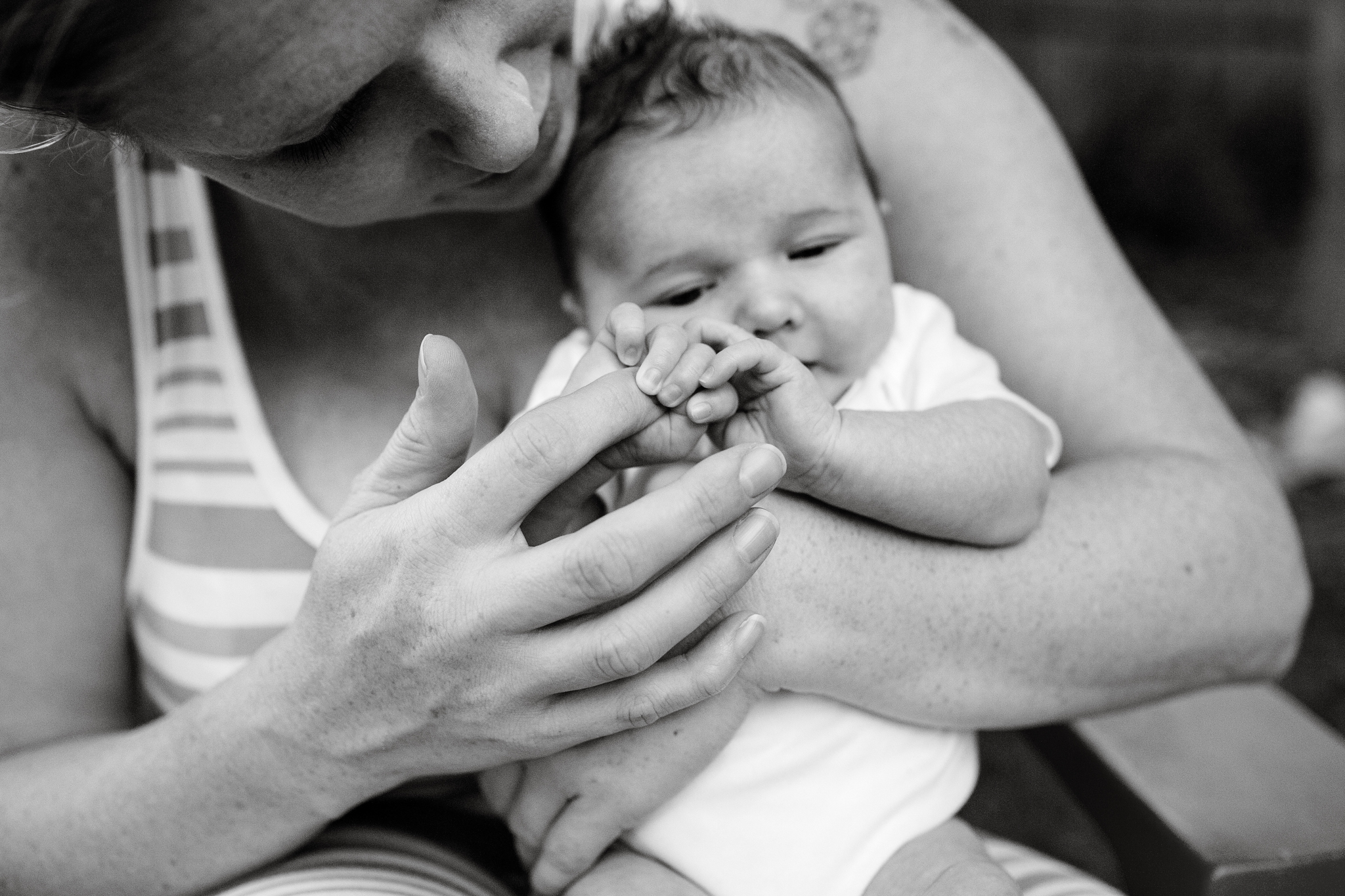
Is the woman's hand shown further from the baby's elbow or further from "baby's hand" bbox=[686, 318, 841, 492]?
the baby's elbow

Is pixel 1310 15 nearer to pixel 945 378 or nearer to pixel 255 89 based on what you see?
pixel 945 378

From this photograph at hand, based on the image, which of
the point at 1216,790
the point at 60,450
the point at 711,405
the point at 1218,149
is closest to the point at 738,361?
the point at 711,405

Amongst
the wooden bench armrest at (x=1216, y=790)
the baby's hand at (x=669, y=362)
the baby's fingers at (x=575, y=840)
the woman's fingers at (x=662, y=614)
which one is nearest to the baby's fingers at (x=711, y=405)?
the baby's hand at (x=669, y=362)

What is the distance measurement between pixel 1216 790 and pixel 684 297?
3.14ft

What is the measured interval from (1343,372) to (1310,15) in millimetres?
5088

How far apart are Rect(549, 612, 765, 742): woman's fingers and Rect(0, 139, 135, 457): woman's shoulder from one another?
0.72 metres

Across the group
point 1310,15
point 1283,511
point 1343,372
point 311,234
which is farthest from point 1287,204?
point 311,234

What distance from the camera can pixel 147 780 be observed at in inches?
49.4

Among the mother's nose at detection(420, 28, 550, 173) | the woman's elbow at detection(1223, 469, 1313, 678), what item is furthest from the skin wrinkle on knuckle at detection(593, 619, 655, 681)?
the woman's elbow at detection(1223, 469, 1313, 678)

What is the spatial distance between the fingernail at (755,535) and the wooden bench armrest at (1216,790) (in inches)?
30.4

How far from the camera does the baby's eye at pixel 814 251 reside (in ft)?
4.67

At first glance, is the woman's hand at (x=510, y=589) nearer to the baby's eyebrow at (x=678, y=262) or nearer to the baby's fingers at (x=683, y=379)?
the baby's fingers at (x=683, y=379)

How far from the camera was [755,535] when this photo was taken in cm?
106

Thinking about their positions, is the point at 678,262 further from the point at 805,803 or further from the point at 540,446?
the point at 805,803
